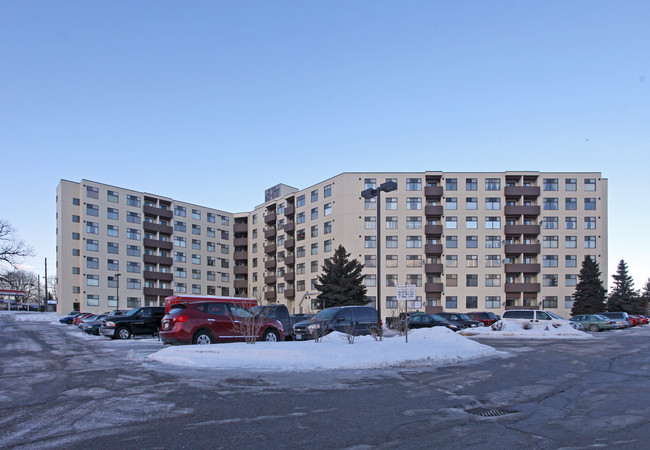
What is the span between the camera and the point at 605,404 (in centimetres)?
814

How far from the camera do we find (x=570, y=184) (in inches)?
2509

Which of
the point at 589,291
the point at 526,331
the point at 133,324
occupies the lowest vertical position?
the point at 589,291

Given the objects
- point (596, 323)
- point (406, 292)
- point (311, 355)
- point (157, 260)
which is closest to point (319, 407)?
point (311, 355)

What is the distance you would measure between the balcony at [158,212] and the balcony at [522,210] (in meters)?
47.9

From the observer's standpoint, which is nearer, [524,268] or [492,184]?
[524,268]

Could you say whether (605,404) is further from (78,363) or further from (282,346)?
(78,363)

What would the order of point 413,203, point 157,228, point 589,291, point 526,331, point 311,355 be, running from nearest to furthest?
point 311,355 < point 526,331 < point 589,291 < point 413,203 < point 157,228

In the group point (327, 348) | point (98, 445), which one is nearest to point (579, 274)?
point (327, 348)

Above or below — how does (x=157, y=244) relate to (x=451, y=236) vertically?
below

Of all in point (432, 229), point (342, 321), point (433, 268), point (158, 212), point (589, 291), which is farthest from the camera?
point (158, 212)

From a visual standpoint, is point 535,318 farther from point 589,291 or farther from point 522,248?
point 522,248

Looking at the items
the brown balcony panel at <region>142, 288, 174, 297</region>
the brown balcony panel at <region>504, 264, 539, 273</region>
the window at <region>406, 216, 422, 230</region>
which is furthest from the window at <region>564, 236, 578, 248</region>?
the brown balcony panel at <region>142, 288, 174, 297</region>

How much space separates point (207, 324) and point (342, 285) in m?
36.5

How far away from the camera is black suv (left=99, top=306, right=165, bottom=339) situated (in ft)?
79.0
